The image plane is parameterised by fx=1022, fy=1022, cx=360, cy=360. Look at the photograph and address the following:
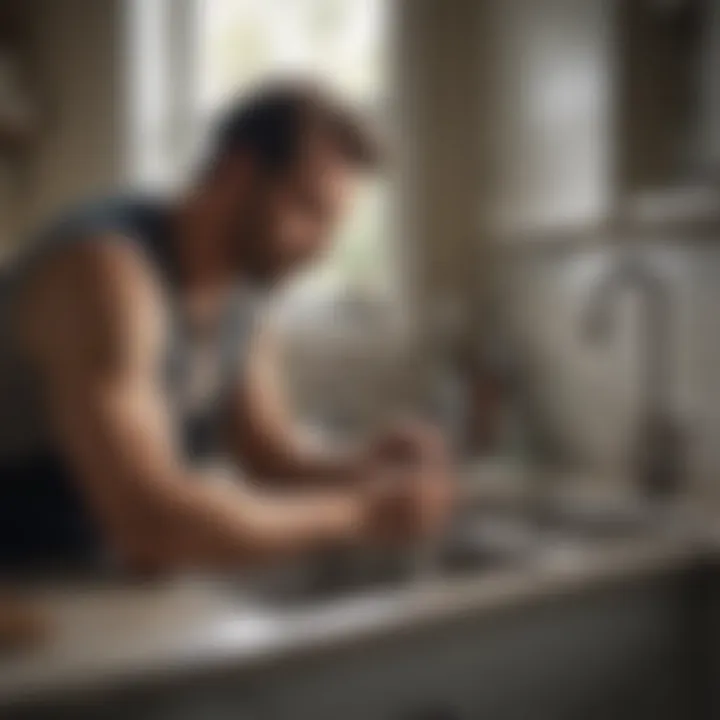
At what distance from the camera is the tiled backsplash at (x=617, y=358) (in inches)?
49.0

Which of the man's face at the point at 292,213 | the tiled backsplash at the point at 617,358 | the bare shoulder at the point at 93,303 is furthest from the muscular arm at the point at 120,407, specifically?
the tiled backsplash at the point at 617,358

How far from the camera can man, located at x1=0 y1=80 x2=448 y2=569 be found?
80cm

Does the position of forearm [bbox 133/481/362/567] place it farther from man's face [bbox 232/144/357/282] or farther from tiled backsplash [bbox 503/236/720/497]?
tiled backsplash [bbox 503/236/720/497]

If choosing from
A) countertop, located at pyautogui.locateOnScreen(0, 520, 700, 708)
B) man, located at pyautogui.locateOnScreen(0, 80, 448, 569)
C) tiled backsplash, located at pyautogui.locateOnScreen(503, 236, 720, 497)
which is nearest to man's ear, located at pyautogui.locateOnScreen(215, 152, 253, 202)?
man, located at pyautogui.locateOnScreen(0, 80, 448, 569)

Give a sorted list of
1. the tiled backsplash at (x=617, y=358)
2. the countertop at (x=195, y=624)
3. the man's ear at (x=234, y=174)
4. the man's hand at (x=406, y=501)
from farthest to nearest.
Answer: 1. the tiled backsplash at (x=617, y=358)
2. the man's hand at (x=406, y=501)
3. the man's ear at (x=234, y=174)
4. the countertop at (x=195, y=624)

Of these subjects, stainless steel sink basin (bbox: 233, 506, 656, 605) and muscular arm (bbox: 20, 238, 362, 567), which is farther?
stainless steel sink basin (bbox: 233, 506, 656, 605)

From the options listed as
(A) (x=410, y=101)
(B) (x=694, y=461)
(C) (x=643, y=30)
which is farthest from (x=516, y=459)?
(C) (x=643, y=30)

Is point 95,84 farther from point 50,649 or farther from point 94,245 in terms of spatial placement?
point 50,649

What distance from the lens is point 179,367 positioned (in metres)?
0.86

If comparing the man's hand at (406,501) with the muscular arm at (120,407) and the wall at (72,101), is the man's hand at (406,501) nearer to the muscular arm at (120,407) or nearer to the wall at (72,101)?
the muscular arm at (120,407)

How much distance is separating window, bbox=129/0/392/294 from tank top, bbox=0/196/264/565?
54 mm

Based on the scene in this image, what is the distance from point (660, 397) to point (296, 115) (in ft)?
2.14

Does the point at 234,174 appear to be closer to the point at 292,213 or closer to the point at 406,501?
the point at 292,213

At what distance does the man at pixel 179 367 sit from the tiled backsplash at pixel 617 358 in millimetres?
363
